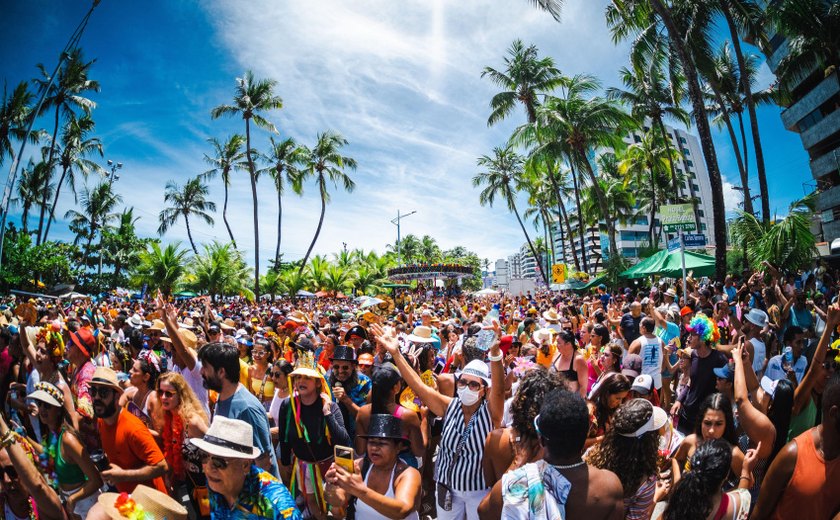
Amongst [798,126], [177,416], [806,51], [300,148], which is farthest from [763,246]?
[300,148]

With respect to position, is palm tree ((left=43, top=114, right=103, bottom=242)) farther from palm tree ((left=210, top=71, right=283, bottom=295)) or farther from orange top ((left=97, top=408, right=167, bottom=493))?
orange top ((left=97, top=408, right=167, bottom=493))

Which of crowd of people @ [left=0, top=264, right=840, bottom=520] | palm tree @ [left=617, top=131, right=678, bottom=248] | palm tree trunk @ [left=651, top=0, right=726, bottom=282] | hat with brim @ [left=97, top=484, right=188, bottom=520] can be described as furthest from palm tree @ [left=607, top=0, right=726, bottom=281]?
palm tree @ [left=617, top=131, right=678, bottom=248]

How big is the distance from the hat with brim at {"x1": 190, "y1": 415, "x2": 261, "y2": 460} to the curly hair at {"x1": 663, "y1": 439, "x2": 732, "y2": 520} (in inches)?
77.6

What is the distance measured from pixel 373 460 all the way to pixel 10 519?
8.29 feet

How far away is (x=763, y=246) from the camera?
1199 cm

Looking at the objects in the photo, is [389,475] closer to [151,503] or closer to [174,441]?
[151,503]

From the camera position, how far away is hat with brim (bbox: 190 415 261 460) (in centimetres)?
202

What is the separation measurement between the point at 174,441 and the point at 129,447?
1.59 ft

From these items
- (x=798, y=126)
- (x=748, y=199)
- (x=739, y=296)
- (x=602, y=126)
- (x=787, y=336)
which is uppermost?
(x=798, y=126)

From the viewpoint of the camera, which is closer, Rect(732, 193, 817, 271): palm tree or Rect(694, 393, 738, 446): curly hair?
Rect(694, 393, 738, 446): curly hair

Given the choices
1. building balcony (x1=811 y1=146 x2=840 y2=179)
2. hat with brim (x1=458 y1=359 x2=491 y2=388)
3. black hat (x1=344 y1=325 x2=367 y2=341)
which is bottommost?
hat with brim (x1=458 y1=359 x2=491 y2=388)

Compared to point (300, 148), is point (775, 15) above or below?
below

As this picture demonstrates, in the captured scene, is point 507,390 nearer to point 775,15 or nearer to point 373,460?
point 373,460

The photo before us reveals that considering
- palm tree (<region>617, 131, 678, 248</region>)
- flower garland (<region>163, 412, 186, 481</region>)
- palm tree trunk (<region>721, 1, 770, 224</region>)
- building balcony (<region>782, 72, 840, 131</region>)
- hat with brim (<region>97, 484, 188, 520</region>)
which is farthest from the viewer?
palm tree (<region>617, 131, 678, 248</region>)
